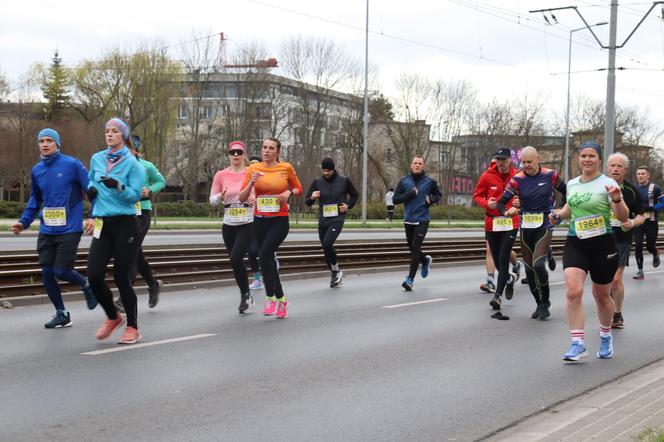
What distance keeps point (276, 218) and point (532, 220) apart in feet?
9.61

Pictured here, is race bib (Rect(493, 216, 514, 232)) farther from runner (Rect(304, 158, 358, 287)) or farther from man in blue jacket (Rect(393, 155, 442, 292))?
runner (Rect(304, 158, 358, 287))

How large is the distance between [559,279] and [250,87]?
49019 mm

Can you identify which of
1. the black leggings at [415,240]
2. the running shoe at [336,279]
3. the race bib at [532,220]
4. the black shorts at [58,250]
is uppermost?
the race bib at [532,220]

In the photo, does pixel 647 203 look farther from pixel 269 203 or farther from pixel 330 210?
pixel 269 203

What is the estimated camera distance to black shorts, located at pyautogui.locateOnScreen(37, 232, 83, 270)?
9.15m

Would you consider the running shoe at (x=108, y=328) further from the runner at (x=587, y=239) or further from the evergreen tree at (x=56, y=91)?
the evergreen tree at (x=56, y=91)

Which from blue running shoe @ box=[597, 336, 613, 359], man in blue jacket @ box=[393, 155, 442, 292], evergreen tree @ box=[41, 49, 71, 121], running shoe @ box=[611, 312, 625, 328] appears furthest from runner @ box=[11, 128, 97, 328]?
evergreen tree @ box=[41, 49, 71, 121]

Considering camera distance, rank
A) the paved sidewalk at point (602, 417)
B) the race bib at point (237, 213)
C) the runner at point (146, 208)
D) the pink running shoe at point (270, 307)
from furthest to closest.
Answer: the race bib at point (237, 213)
the pink running shoe at point (270, 307)
the runner at point (146, 208)
the paved sidewalk at point (602, 417)

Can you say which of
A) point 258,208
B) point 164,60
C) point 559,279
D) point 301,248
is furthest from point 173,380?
point 164,60

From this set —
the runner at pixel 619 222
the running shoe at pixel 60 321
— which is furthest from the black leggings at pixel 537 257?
the running shoe at pixel 60 321

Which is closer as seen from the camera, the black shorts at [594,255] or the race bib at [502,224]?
the black shorts at [594,255]

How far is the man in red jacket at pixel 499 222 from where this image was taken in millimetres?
11250

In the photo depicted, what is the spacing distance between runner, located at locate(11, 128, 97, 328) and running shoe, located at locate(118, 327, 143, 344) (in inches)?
44.2

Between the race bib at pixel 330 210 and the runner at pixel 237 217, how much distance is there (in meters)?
3.04
